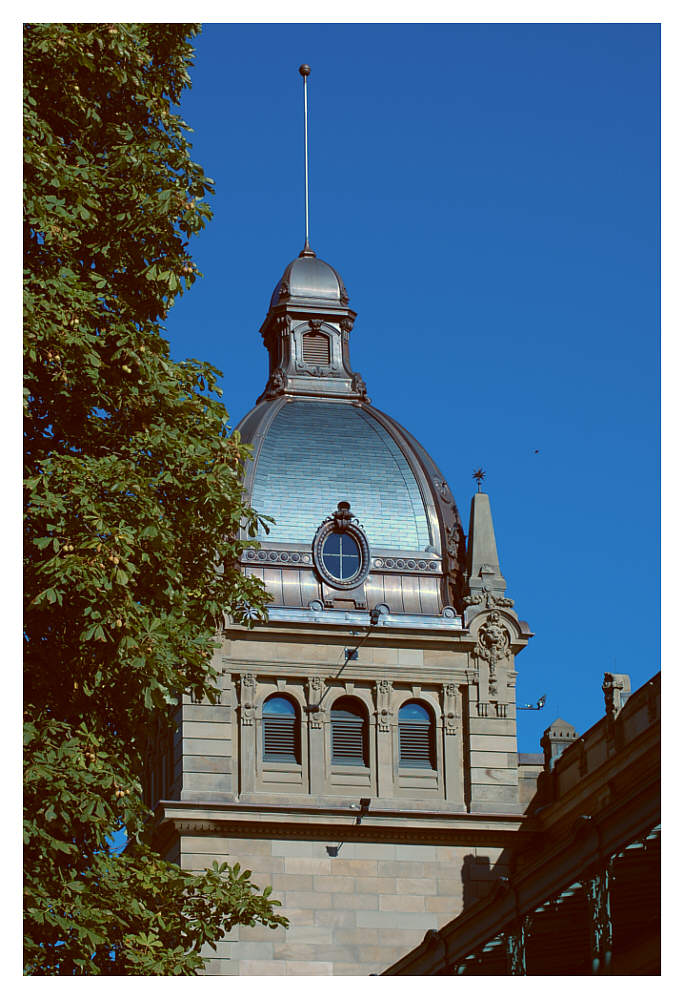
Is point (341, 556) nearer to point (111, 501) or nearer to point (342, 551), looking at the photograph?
point (342, 551)

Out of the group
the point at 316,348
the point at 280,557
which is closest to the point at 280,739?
the point at 280,557

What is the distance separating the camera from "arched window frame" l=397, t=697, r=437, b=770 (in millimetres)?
54969

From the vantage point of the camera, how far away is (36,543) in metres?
22.9

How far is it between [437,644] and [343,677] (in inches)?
103

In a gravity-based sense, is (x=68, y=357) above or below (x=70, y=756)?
above

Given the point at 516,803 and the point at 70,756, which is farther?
the point at 516,803

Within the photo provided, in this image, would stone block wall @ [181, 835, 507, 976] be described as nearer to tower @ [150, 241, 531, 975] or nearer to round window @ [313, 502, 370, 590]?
tower @ [150, 241, 531, 975]

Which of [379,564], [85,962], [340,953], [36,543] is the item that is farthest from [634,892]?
[379,564]

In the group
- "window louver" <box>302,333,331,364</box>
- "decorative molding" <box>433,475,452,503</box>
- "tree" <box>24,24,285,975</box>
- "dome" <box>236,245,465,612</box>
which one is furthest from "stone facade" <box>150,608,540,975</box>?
"tree" <box>24,24,285,975</box>

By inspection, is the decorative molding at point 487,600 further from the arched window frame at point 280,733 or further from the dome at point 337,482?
the arched window frame at point 280,733

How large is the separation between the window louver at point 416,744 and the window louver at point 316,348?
12.5 metres

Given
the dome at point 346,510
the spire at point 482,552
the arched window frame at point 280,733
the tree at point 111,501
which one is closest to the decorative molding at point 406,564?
the dome at point 346,510

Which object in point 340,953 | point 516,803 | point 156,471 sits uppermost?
point 156,471

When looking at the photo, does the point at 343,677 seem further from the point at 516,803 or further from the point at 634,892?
the point at 634,892
